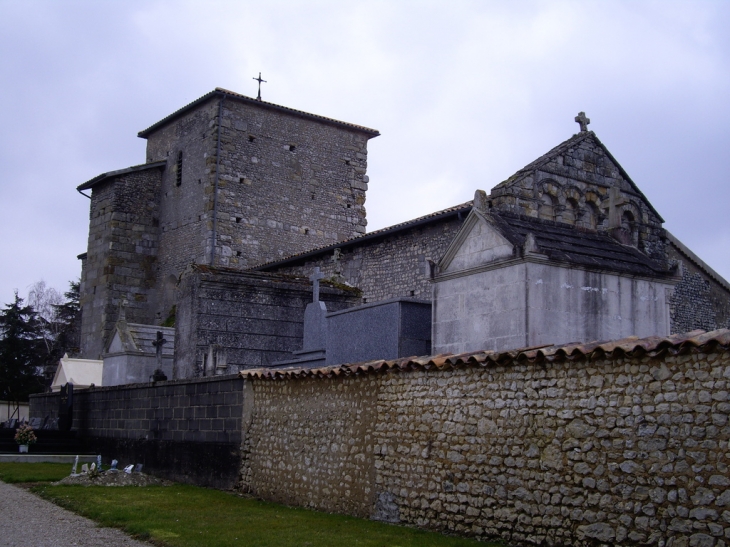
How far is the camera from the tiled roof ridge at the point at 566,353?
21.7ft

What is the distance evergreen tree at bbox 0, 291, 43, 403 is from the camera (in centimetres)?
3978

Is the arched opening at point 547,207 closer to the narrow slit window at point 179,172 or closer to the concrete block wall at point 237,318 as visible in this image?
the concrete block wall at point 237,318

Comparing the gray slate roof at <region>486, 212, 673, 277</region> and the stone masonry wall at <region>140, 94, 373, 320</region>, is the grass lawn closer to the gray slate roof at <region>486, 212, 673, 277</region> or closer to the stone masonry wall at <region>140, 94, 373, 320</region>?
the gray slate roof at <region>486, 212, 673, 277</region>

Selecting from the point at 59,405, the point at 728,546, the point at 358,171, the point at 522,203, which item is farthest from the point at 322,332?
the point at 358,171

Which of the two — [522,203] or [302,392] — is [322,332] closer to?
[302,392]

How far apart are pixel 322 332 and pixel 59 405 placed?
10273 millimetres

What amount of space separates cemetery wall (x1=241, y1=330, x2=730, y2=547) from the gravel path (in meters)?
2.77

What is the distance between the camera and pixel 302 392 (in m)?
11.4

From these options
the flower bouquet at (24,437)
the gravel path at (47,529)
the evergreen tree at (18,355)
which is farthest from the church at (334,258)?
the evergreen tree at (18,355)

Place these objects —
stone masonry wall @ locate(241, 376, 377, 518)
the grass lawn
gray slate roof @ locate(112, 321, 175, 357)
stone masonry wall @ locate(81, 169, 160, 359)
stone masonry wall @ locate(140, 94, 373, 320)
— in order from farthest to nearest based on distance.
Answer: stone masonry wall @ locate(81, 169, 160, 359) → stone masonry wall @ locate(140, 94, 373, 320) → gray slate roof @ locate(112, 321, 175, 357) → stone masonry wall @ locate(241, 376, 377, 518) → the grass lawn

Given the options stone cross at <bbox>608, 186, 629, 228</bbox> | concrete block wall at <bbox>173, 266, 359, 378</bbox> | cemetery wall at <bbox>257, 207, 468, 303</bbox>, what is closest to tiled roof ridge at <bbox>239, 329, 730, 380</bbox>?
concrete block wall at <bbox>173, 266, 359, 378</bbox>

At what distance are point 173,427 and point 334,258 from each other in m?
8.76

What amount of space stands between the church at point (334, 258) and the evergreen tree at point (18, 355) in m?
9.24

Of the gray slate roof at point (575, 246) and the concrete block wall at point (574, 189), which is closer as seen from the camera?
the gray slate roof at point (575, 246)
